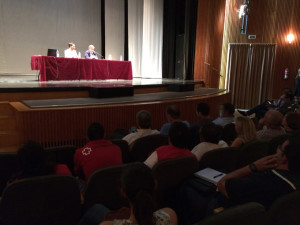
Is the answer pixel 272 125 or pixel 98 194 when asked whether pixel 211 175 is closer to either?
pixel 98 194

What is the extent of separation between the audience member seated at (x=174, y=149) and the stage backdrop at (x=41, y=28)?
779 cm

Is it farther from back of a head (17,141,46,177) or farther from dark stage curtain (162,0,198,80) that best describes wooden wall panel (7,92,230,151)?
dark stage curtain (162,0,198,80)

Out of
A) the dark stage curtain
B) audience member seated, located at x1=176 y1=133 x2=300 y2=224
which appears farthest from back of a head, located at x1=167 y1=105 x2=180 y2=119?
the dark stage curtain

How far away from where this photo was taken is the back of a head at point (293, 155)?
1.41 metres

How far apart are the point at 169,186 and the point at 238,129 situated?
114 cm

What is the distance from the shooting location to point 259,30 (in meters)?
9.59

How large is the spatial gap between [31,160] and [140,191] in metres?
0.87

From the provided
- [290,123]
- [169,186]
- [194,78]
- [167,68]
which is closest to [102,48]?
[167,68]

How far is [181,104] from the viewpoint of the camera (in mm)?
5348

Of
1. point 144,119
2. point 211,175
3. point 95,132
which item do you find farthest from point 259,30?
point 211,175

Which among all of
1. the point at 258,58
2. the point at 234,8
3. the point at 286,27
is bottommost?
the point at 258,58

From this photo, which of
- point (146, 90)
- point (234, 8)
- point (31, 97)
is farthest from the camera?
point (234, 8)

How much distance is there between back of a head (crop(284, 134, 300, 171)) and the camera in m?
1.41

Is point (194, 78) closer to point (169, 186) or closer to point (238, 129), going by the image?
point (238, 129)
